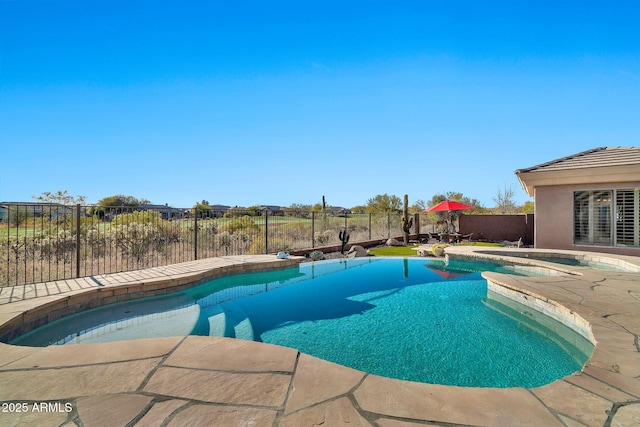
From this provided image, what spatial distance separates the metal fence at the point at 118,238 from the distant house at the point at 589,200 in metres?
7.85

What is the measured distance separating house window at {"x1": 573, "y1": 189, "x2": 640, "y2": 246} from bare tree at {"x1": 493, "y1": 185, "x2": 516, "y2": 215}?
60.2 ft

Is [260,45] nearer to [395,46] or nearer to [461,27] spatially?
[395,46]

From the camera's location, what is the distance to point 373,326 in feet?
14.3

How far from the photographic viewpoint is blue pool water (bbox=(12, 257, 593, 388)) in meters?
3.20

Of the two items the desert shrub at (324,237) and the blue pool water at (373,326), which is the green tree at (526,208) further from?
the blue pool water at (373,326)

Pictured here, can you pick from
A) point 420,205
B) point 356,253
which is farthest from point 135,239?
point 420,205

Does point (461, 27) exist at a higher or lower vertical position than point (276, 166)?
higher

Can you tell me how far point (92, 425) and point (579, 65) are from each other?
571 inches

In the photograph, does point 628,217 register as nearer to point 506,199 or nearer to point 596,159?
point 596,159

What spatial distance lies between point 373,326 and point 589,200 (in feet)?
32.4

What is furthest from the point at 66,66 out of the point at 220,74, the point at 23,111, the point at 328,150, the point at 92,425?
the point at 328,150

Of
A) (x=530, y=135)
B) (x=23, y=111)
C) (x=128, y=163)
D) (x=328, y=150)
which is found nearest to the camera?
(x=23, y=111)

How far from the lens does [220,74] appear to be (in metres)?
10.9

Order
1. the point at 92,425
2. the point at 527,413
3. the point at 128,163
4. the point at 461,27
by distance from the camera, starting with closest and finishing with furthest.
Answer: the point at 92,425 → the point at 527,413 → the point at 461,27 → the point at 128,163
